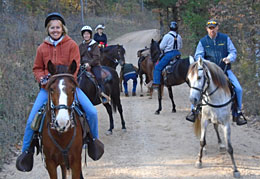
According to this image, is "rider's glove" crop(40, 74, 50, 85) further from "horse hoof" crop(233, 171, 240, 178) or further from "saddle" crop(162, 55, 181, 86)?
"saddle" crop(162, 55, 181, 86)

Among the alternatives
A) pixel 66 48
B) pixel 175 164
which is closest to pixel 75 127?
pixel 66 48

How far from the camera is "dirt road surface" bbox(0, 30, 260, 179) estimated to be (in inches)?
246

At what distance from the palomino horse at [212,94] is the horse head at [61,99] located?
2.54 metres

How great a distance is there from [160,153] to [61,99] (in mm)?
3961

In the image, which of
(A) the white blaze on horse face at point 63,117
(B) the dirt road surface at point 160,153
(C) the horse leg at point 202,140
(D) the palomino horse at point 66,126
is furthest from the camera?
(C) the horse leg at point 202,140

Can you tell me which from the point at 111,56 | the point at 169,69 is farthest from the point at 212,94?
the point at 111,56

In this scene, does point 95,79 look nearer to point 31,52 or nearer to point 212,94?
point 212,94

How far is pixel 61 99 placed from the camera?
3889 millimetres

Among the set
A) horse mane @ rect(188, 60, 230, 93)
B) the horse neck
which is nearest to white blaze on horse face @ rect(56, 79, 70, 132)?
horse mane @ rect(188, 60, 230, 93)

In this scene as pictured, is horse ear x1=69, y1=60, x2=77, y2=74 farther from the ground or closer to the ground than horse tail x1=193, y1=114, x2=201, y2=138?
farther from the ground

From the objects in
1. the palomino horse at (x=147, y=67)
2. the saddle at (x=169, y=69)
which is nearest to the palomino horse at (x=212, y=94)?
the saddle at (x=169, y=69)

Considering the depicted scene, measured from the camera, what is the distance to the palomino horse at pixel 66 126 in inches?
154

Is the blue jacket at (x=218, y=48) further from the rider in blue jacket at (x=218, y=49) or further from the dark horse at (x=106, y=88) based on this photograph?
the dark horse at (x=106, y=88)

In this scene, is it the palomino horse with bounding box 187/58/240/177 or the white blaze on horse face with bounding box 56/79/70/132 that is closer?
the white blaze on horse face with bounding box 56/79/70/132
